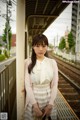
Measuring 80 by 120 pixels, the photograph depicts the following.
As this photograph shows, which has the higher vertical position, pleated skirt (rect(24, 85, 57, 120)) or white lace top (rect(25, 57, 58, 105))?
white lace top (rect(25, 57, 58, 105))

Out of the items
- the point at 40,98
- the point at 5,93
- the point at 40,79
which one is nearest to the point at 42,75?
the point at 40,79

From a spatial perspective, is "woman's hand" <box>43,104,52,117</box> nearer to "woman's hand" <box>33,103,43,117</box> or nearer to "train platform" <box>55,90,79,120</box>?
"woman's hand" <box>33,103,43,117</box>

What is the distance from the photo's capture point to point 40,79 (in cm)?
142

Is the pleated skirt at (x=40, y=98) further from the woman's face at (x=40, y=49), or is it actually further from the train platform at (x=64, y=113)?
the train platform at (x=64, y=113)

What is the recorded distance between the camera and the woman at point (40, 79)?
1.42 m

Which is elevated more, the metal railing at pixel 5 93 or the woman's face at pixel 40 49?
the woman's face at pixel 40 49

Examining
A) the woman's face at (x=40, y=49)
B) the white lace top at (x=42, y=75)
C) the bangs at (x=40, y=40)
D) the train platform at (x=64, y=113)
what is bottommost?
the train platform at (x=64, y=113)

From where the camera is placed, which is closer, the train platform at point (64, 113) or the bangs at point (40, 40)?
the bangs at point (40, 40)

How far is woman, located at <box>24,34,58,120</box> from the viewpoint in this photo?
4.67 feet

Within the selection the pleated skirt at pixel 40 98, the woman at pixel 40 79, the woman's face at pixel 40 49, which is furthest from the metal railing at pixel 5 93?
the woman's face at pixel 40 49

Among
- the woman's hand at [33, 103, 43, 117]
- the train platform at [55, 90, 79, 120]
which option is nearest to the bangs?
the woman's hand at [33, 103, 43, 117]

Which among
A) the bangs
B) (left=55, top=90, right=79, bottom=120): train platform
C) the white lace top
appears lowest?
(left=55, top=90, right=79, bottom=120): train platform

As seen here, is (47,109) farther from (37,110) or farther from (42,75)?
(42,75)

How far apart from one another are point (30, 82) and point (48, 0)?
1.53 meters
